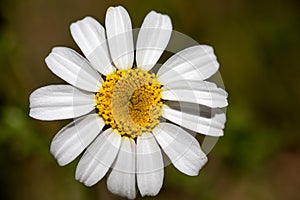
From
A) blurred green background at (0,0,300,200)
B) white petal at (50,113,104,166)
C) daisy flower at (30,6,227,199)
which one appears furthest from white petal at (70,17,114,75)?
blurred green background at (0,0,300,200)

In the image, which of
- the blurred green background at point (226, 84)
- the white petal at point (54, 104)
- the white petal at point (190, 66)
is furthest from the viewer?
the blurred green background at point (226, 84)

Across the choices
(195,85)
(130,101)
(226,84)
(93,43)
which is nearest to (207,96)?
(195,85)

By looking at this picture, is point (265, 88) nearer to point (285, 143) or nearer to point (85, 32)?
point (285, 143)

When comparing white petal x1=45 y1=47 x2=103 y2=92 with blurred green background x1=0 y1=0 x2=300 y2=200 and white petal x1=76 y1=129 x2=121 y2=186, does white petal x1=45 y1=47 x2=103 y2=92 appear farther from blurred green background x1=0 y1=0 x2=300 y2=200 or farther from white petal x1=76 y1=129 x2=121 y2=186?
blurred green background x1=0 y1=0 x2=300 y2=200

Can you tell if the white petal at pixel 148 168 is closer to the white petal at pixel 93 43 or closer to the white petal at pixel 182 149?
the white petal at pixel 182 149

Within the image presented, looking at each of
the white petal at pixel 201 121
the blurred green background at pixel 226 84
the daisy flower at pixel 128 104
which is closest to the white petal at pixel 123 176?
the daisy flower at pixel 128 104
